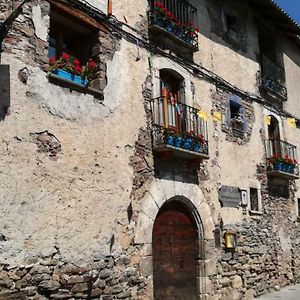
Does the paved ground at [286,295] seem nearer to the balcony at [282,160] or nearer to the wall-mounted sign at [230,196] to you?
the wall-mounted sign at [230,196]

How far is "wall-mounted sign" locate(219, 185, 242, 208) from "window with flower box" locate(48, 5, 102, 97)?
4155mm

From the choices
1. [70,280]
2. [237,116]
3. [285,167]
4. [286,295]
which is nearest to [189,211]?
[237,116]

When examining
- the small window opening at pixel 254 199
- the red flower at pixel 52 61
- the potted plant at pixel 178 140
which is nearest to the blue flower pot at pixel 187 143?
the potted plant at pixel 178 140

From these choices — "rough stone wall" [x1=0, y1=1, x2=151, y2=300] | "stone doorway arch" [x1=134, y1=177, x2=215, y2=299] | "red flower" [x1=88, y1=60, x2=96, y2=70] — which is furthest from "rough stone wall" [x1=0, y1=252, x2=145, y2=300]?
"red flower" [x1=88, y1=60, x2=96, y2=70]

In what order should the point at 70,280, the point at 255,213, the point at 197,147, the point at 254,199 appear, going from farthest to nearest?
the point at 254,199 < the point at 255,213 < the point at 197,147 < the point at 70,280

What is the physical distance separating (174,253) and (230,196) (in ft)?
7.57

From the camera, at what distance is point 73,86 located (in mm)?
7234

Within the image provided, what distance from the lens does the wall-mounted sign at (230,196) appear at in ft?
34.0

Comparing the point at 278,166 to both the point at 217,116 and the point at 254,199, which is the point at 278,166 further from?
the point at 217,116

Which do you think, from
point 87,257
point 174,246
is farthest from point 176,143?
point 87,257

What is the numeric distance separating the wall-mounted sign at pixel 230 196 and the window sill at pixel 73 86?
4066 millimetres

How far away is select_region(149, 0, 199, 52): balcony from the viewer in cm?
912

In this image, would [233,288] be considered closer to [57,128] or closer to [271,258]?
[271,258]

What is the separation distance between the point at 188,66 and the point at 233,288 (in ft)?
16.5
